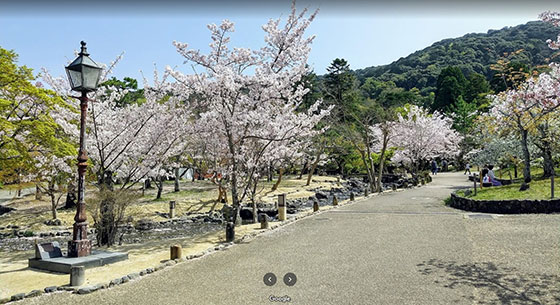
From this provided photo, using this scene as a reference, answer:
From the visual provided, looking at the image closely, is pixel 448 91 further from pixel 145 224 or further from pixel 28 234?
pixel 28 234

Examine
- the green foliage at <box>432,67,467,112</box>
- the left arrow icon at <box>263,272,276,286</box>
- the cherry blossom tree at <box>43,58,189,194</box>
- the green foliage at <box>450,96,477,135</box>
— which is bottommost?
the left arrow icon at <box>263,272,276,286</box>

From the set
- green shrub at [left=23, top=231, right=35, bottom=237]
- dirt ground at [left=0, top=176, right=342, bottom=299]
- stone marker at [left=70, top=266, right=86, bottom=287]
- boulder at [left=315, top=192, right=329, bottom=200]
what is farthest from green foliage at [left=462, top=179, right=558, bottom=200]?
green shrub at [left=23, top=231, right=35, bottom=237]

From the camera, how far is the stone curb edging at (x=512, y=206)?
12070 millimetres

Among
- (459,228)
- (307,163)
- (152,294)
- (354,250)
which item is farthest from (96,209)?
(307,163)

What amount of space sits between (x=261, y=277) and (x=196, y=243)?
13.2 ft

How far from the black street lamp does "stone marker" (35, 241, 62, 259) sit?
1.39 feet

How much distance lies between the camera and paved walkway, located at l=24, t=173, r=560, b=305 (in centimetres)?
559

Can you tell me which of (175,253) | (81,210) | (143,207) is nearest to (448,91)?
(143,207)

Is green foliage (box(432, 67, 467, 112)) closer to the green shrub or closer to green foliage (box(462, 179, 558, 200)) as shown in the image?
green foliage (box(462, 179, 558, 200))

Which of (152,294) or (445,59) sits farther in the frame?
(445,59)

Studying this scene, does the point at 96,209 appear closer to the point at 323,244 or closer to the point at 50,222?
the point at 323,244

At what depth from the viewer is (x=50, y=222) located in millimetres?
17625

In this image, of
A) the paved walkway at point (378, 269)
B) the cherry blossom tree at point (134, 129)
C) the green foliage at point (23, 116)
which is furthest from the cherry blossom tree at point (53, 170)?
the paved walkway at point (378, 269)

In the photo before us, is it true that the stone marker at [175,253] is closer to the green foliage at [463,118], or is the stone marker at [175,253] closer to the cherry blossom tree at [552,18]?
the cherry blossom tree at [552,18]
